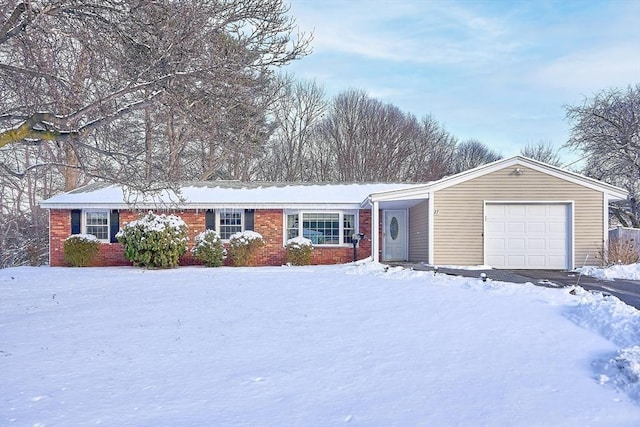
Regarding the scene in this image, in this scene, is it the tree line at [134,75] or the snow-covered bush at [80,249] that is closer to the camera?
the tree line at [134,75]

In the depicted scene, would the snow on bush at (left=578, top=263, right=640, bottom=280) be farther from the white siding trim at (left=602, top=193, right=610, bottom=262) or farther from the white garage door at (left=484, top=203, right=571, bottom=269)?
the white garage door at (left=484, top=203, right=571, bottom=269)

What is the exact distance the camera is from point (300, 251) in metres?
17.2

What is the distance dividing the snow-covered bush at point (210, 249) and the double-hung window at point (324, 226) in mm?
2529

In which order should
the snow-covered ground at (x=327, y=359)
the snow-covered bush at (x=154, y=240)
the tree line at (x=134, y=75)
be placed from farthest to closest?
the snow-covered bush at (x=154, y=240)
the tree line at (x=134, y=75)
the snow-covered ground at (x=327, y=359)

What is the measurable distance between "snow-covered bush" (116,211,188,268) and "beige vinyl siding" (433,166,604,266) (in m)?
8.38

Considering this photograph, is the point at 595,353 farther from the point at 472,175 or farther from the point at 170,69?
the point at 472,175

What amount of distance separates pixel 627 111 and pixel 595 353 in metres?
23.2

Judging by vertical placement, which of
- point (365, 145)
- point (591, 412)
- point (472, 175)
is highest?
point (365, 145)

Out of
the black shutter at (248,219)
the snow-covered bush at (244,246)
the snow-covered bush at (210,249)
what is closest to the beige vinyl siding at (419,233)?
the snow-covered bush at (244,246)

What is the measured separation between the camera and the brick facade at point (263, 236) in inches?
709

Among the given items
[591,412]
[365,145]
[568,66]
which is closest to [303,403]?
[591,412]

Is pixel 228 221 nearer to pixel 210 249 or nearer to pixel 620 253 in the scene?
pixel 210 249

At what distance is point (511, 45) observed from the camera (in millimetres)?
15969

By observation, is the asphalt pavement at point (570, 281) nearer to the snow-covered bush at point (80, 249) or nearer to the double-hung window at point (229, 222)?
the double-hung window at point (229, 222)
